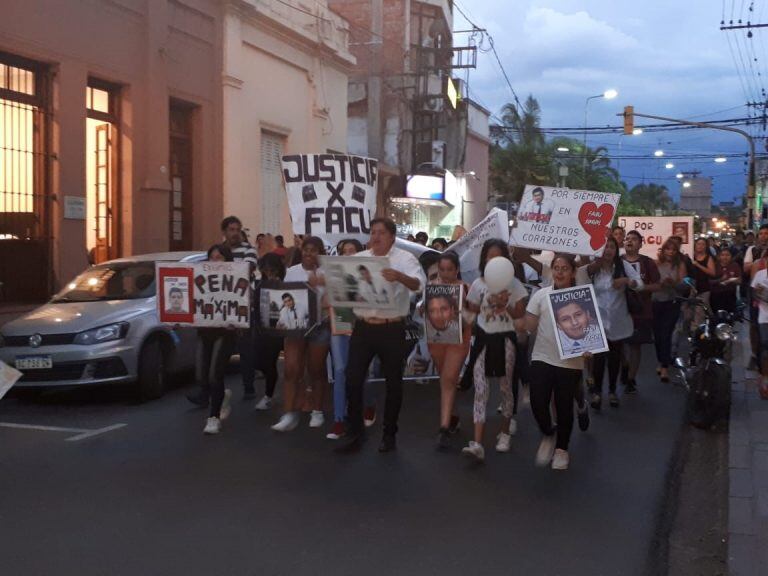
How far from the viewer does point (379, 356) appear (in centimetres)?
725

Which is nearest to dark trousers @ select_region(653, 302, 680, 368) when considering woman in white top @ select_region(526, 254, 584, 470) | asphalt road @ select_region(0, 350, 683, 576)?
asphalt road @ select_region(0, 350, 683, 576)

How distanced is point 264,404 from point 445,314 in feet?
9.30

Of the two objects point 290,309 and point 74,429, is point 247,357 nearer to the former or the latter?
point 290,309

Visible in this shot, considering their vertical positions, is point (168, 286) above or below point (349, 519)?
above

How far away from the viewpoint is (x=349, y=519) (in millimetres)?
5652

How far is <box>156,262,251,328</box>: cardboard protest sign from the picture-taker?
26.3ft

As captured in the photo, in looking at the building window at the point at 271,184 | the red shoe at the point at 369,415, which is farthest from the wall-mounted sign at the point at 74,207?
the red shoe at the point at 369,415

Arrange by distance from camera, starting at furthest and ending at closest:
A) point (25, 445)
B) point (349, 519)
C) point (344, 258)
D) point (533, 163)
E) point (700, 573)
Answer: point (533, 163) < point (25, 445) < point (344, 258) < point (349, 519) < point (700, 573)

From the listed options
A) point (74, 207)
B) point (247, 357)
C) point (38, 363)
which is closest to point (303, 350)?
point (247, 357)

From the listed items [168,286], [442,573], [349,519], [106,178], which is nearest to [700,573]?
[442,573]

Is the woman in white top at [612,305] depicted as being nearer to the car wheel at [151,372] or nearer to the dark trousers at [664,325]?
the dark trousers at [664,325]

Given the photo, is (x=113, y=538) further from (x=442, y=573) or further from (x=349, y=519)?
(x=442, y=573)

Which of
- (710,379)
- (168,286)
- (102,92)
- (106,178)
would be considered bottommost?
(710,379)

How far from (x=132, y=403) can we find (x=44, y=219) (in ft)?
19.6
